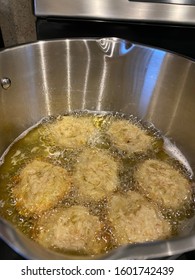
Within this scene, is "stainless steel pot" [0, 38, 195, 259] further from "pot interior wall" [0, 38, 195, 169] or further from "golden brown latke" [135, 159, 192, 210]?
"golden brown latke" [135, 159, 192, 210]

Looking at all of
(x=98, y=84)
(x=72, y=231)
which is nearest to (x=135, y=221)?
(x=72, y=231)

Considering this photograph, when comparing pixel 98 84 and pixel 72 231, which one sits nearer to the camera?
pixel 72 231

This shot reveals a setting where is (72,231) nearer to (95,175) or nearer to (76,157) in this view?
(95,175)

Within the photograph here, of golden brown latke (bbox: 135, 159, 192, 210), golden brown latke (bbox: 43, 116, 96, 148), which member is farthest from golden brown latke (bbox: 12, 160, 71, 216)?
golden brown latke (bbox: 135, 159, 192, 210)

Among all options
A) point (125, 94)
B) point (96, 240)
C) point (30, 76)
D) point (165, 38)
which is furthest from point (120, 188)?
point (165, 38)

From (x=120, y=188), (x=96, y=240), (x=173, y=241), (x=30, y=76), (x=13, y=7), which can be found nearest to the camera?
(x=173, y=241)

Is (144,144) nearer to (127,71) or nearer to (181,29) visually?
(127,71)

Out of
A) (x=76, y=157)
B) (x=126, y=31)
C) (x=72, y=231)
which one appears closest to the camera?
(x=72, y=231)
